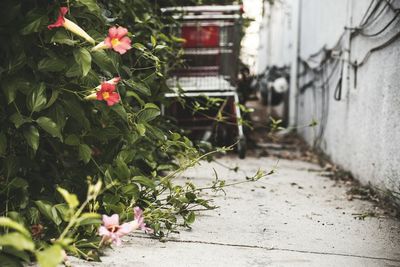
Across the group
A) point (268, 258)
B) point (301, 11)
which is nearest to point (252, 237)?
point (268, 258)

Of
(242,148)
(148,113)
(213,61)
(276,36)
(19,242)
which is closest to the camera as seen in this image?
(19,242)

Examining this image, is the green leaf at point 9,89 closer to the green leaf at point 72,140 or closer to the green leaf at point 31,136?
the green leaf at point 31,136

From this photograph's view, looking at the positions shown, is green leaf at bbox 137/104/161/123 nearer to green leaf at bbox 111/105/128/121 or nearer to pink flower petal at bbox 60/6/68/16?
green leaf at bbox 111/105/128/121

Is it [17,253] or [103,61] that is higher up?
[103,61]

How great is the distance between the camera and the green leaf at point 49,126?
1845 mm

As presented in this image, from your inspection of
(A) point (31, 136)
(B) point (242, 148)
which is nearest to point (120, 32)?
(A) point (31, 136)

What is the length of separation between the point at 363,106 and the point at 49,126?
10.7ft

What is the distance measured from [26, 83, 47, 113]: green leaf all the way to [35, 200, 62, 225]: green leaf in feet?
1.16

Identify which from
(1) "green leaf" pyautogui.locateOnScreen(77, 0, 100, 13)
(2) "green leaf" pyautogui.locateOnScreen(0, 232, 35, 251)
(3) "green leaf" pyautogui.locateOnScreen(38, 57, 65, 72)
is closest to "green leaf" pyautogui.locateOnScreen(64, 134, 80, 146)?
(3) "green leaf" pyautogui.locateOnScreen(38, 57, 65, 72)

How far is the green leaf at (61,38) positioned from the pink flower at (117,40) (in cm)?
13

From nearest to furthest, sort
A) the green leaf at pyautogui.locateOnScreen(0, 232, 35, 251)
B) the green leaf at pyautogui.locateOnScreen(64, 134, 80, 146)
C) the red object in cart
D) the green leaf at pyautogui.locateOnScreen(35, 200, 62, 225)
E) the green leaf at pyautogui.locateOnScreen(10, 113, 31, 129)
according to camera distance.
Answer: the green leaf at pyautogui.locateOnScreen(0, 232, 35, 251) → the green leaf at pyautogui.locateOnScreen(10, 113, 31, 129) → the green leaf at pyautogui.locateOnScreen(35, 200, 62, 225) → the green leaf at pyautogui.locateOnScreen(64, 134, 80, 146) → the red object in cart

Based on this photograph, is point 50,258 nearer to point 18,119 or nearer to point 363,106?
point 18,119

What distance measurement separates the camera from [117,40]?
189 cm

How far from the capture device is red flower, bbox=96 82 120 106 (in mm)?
1913
